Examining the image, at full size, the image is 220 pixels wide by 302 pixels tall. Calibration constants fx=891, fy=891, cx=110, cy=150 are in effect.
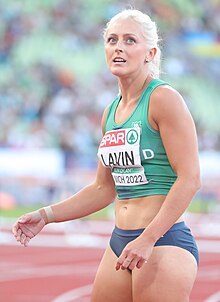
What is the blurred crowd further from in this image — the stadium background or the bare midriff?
the bare midriff

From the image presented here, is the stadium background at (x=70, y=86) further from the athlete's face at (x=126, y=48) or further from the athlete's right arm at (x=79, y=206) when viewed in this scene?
the athlete's face at (x=126, y=48)

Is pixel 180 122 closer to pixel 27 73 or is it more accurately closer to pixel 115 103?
pixel 115 103

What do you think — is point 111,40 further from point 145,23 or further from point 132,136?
point 132,136

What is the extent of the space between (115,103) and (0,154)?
14.5m

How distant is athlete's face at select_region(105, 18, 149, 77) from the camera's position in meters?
3.67

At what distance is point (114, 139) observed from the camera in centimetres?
374

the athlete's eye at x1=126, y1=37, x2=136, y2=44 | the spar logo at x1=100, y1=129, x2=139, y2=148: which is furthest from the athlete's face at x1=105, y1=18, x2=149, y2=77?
the spar logo at x1=100, y1=129, x2=139, y2=148

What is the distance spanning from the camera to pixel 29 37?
1958cm

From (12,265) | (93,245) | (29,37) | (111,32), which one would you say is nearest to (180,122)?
(111,32)

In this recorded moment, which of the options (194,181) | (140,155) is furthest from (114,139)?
(194,181)

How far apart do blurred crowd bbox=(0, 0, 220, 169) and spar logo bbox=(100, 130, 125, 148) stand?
14368 mm

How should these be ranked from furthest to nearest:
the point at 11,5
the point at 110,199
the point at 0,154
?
the point at 11,5, the point at 0,154, the point at 110,199

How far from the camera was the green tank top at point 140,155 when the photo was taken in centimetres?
364

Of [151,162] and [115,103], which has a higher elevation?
[115,103]
